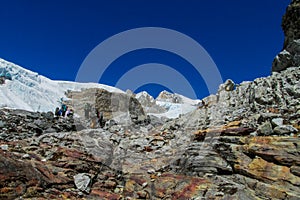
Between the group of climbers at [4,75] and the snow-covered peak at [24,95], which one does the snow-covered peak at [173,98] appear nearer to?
the snow-covered peak at [24,95]

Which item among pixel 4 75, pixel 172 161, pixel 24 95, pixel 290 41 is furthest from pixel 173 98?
pixel 172 161

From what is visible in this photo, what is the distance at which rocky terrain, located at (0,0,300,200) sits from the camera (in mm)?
5906

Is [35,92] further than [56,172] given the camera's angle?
Yes

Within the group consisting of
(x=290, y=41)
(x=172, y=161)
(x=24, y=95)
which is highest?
(x=290, y=41)

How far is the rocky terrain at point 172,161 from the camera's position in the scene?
591cm

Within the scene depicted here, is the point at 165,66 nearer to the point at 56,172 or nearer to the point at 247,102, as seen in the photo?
the point at 247,102

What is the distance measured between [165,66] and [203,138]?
Answer: 481 inches

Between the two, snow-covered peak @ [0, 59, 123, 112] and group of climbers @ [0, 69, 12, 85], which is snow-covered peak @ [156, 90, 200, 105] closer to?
snow-covered peak @ [0, 59, 123, 112]

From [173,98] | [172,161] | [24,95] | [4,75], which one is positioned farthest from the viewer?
[173,98]

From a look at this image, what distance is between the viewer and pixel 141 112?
23.6 metres

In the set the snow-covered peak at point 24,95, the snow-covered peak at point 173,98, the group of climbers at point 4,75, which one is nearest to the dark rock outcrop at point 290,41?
the snow-covered peak at point 24,95

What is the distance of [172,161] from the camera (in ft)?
30.3

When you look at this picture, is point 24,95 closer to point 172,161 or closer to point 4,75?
point 4,75

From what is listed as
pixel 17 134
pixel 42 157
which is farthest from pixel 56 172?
pixel 17 134
